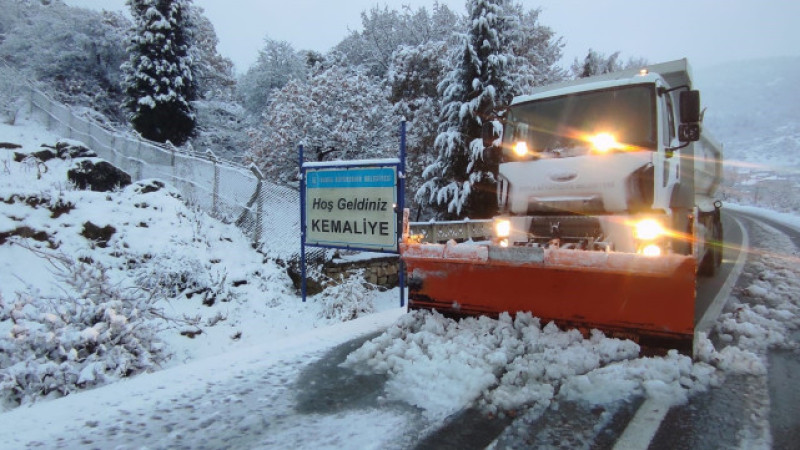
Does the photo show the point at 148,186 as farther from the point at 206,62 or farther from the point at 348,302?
the point at 206,62

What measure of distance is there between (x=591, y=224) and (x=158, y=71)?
82.0ft

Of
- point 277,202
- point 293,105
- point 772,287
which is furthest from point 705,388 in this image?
point 293,105

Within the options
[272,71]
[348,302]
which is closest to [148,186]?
[348,302]

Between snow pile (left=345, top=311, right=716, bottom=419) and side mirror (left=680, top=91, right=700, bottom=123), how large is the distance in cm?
305

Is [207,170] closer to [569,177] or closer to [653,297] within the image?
[569,177]

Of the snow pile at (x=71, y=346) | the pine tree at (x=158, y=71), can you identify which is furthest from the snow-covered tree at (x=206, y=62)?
the snow pile at (x=71, y=346)

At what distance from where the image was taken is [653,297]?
3793 mm

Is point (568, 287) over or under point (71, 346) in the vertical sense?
over

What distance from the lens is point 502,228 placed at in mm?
6051

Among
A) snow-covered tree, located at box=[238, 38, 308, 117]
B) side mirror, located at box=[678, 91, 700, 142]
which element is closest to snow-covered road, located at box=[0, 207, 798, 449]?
side mirror, located at box=[678, 91, 700, 142]

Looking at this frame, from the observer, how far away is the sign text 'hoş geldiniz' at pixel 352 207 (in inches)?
273

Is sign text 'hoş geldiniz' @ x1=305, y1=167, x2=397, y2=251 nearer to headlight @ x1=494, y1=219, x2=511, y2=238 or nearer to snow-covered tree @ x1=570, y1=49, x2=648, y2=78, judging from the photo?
headlight @ x1=494, y1=219, x2=511, y2=238

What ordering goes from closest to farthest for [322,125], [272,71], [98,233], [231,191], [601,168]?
[601,168], [98,233], [231,191], [322,125], [272,71]

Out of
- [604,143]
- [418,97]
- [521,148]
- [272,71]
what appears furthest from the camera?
[272,71]
